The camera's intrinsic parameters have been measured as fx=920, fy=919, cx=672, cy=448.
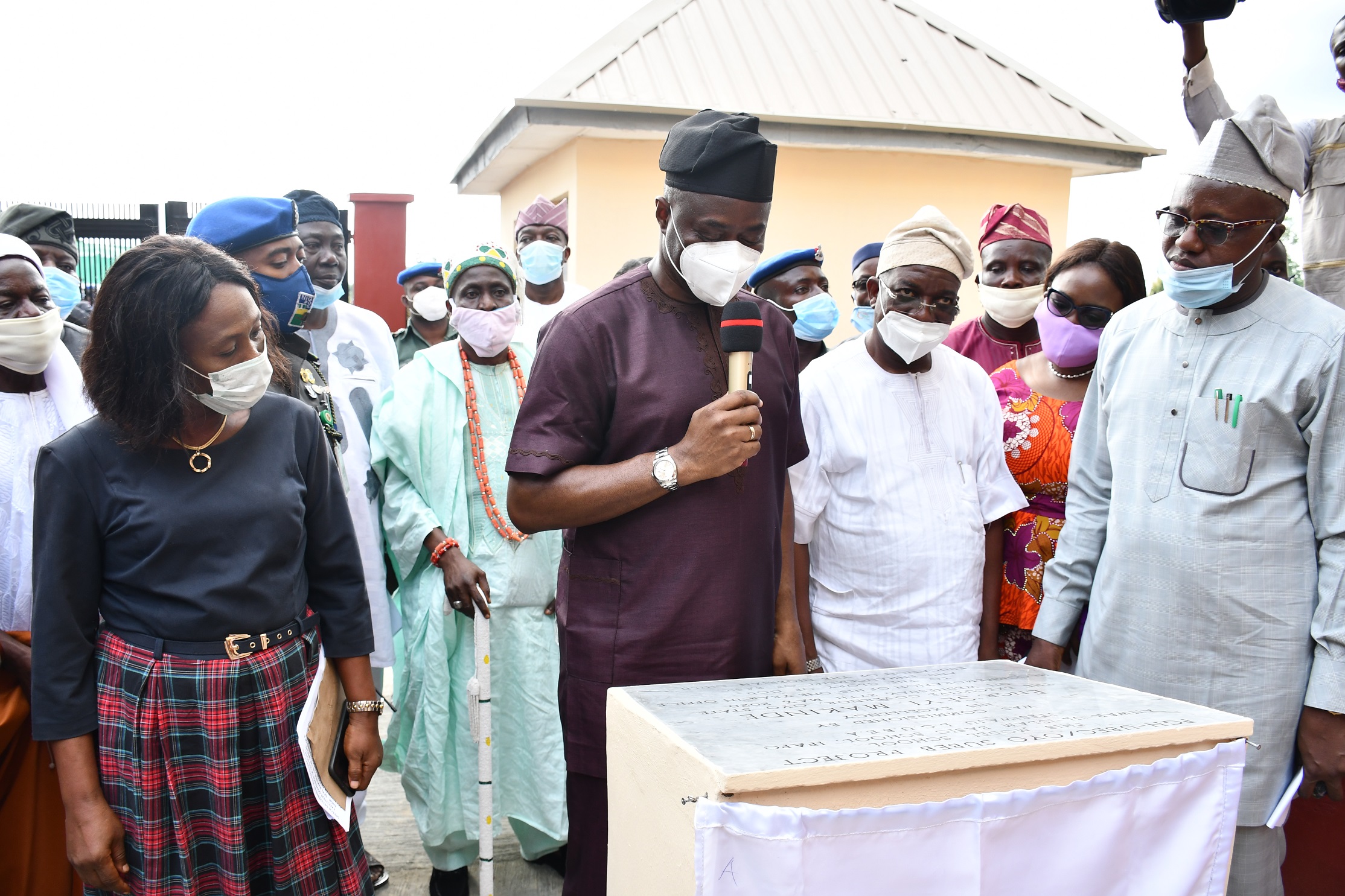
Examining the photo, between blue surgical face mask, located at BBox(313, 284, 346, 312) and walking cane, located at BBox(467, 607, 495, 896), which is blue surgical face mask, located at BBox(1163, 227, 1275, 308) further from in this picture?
blue surgical face mask, located at BBox(313, 284, 346, 312)

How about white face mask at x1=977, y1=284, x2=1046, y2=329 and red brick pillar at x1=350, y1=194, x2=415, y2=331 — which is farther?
red brick pillar at x1=350, y1=194, x2=415, y2=331

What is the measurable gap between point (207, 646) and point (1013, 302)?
3.19 meters

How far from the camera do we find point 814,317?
4.55m

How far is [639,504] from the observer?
6.55 feet

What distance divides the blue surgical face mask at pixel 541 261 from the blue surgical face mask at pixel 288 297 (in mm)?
2849

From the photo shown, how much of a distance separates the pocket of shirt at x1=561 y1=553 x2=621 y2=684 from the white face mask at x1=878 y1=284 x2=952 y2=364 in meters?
1.21

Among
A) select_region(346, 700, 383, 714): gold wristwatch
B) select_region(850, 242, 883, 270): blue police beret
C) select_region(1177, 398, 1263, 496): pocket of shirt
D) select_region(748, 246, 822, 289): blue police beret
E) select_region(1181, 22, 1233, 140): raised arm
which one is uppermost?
select_region(1181, 22, 1233, 140): raised arm

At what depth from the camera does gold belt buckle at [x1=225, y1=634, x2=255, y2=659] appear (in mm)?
2113

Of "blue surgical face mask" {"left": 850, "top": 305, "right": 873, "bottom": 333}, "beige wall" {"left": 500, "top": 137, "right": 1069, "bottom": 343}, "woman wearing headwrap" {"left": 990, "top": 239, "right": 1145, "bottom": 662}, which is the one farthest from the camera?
"beige wall" {"left": 500, "top": 137, "right": 1069, "bottom": 343}

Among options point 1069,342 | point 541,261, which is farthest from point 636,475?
point 541,261

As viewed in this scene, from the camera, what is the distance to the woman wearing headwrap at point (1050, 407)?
3037 mm

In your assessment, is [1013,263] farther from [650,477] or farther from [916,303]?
[650,477]

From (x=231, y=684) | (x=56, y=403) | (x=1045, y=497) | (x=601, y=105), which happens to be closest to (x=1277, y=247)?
(x=1045, y=497)

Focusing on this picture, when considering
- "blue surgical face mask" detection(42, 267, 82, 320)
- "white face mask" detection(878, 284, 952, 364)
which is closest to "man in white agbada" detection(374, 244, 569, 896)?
"white face mask" detection(878, 284, 952, 364)
